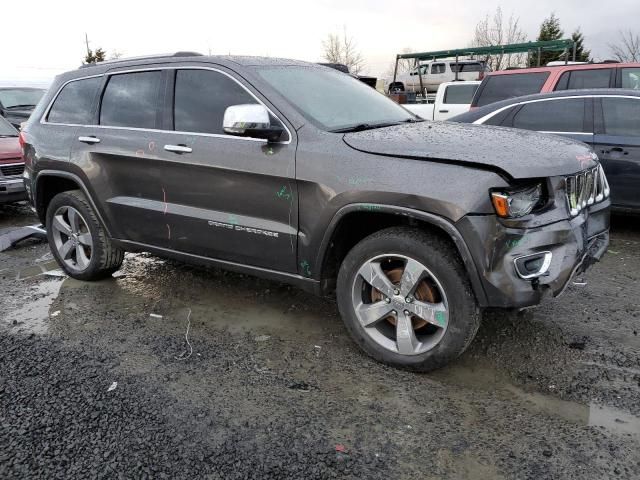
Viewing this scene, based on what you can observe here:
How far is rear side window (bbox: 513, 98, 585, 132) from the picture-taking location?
5.91m

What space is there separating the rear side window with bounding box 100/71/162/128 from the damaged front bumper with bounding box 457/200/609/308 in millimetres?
2469

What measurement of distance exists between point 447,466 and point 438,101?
11833 mm

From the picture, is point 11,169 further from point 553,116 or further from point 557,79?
point 557,79

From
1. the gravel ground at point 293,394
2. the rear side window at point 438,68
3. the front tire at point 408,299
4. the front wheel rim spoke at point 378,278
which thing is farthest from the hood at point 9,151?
the rear side window at point 438,68

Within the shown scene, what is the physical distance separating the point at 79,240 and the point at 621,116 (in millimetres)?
5453

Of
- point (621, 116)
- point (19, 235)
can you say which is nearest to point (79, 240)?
point (19, 235)

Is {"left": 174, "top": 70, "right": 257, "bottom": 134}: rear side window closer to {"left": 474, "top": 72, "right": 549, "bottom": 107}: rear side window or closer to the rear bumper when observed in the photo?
the rear bumper

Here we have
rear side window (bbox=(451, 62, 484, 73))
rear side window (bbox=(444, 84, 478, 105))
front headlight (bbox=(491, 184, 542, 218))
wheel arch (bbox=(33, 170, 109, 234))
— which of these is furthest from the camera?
rear side window (bbox=(451, 62, 484, 73))

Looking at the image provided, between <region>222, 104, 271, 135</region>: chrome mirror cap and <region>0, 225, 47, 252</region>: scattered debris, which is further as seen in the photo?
<region>0, 225, 47, 252</region>: scattered debris

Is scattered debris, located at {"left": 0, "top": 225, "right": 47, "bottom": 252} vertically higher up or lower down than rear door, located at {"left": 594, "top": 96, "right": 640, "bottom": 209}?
lower down

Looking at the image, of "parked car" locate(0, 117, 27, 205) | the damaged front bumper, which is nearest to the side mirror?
the damaged front bumper

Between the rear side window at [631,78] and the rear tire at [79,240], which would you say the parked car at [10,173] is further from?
the rear side window at [631,78]

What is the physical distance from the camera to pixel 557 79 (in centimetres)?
796

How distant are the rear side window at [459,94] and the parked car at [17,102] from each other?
1027 cm
